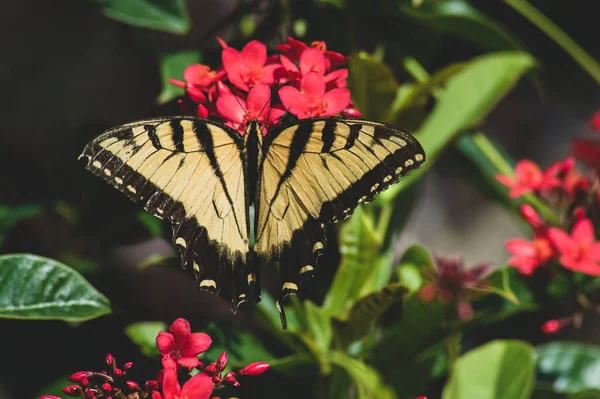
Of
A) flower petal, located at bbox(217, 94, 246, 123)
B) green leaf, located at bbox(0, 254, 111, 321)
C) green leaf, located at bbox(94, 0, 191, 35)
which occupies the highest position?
green leaf, located at bbox(94, 0, 191, 35)

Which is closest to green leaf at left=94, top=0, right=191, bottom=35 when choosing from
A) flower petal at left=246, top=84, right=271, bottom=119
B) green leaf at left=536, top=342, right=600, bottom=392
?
flower petal at left=246, top=84, right=271, bottom=119

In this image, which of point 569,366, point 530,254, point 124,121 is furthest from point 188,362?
point 124,121

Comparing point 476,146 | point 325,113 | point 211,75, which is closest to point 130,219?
point 211,75

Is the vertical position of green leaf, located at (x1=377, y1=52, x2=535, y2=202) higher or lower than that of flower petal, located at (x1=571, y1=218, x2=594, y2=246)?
higher

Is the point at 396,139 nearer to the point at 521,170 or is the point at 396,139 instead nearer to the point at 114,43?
the point at 521,170

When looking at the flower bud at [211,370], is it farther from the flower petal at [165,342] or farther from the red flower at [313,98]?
the red flower at [313,98]

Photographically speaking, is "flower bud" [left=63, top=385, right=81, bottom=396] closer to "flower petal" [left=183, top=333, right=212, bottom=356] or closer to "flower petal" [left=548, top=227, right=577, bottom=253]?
"flower petal" [left=183, top=333, right=212, bottom=356]
